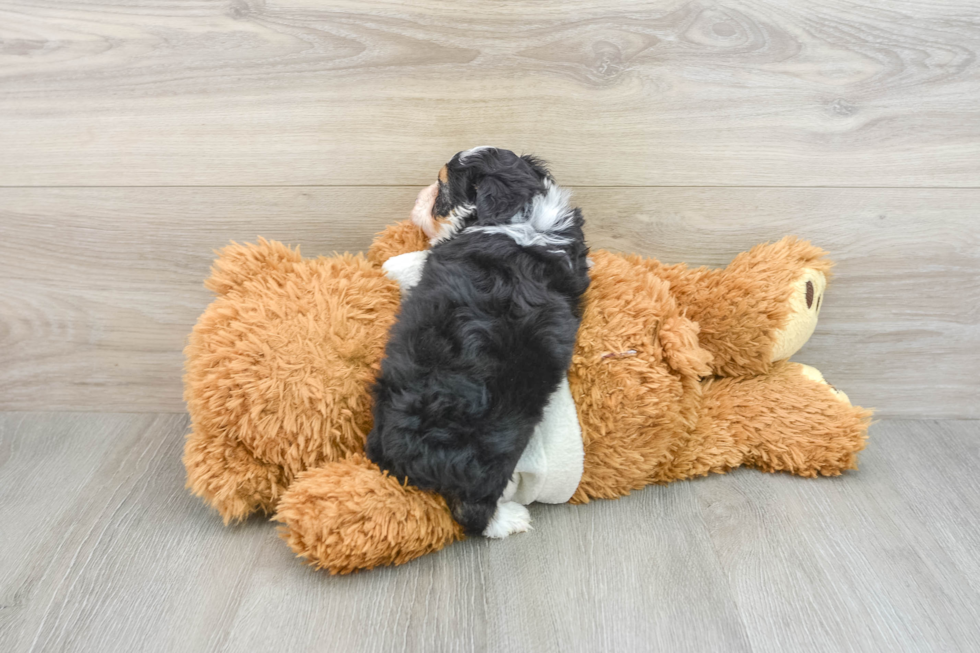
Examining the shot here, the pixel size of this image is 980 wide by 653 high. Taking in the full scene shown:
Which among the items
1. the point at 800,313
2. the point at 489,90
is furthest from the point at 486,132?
the point at 800,313

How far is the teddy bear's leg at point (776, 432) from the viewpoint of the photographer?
2.80ft

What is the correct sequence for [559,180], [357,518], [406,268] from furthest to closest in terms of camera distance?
[559,180] < [406,268] < [357,518]

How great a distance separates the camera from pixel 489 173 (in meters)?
0.74

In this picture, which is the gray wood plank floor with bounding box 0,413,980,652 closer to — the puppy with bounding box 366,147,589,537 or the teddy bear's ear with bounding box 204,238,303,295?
the puppy with bounding box 366,147,589,537

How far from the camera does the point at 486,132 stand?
2.89 ft

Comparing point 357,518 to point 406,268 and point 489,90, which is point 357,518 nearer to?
point 406,268

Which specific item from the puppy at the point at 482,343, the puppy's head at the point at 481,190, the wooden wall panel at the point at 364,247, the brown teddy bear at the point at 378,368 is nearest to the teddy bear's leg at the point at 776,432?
the brown teddy bear at the point at 378,368

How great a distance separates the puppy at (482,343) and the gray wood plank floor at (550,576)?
10cm

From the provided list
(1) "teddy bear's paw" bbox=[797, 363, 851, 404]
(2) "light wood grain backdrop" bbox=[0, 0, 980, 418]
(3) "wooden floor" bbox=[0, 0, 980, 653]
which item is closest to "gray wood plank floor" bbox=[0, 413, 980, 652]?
(3) "wooden floor" bbox=[0, 0, 980, 653]

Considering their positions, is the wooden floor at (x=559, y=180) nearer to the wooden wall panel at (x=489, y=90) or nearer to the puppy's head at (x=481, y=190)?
the wooden wall panel at (x=489, y=90)

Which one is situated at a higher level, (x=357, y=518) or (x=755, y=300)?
(x=755, y=300)

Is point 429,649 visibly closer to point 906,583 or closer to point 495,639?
point 495,639

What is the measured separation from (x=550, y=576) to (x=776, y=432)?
38cm

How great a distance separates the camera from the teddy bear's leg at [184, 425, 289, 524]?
2.43 ft
